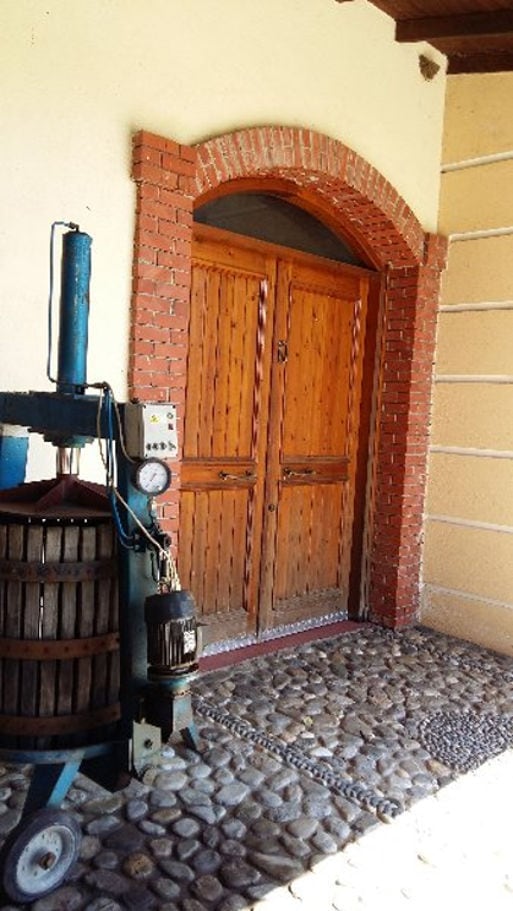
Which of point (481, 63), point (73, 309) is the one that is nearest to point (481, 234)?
point (481, 63)

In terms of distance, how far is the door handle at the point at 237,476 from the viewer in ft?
16.1

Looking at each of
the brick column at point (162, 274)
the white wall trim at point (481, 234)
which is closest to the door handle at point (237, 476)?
the brick column at point (162, 274)

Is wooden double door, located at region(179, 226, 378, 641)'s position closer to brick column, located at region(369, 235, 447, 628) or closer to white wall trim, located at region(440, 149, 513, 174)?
brick column, located at region(369, 235, 447, 628)

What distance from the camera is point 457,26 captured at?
5.05 meters

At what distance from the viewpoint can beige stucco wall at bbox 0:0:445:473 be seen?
3479 mm

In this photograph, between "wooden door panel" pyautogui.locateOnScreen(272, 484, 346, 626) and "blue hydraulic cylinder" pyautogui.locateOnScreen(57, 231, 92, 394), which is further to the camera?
"wooden door panel" pyautogui.locateOnScreen(272, 484, 346, 626)

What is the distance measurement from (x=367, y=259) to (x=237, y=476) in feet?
6.95

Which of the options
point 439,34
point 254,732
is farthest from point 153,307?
point 439,34

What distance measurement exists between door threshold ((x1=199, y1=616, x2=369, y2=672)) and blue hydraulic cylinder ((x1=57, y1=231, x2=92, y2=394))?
2544 mm

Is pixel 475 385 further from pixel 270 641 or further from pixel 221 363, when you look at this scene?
pixel 270 641

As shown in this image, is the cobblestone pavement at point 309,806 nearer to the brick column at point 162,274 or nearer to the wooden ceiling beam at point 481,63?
the brick column at point 162,274

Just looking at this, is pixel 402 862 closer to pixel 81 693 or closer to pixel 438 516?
pixel 81 693

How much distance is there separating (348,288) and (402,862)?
3.98m

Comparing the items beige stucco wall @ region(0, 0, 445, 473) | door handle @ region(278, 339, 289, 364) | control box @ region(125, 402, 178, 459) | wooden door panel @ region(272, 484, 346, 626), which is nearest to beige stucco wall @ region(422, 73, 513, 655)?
wooden door panel @ region(272, 484, 346, 626)
